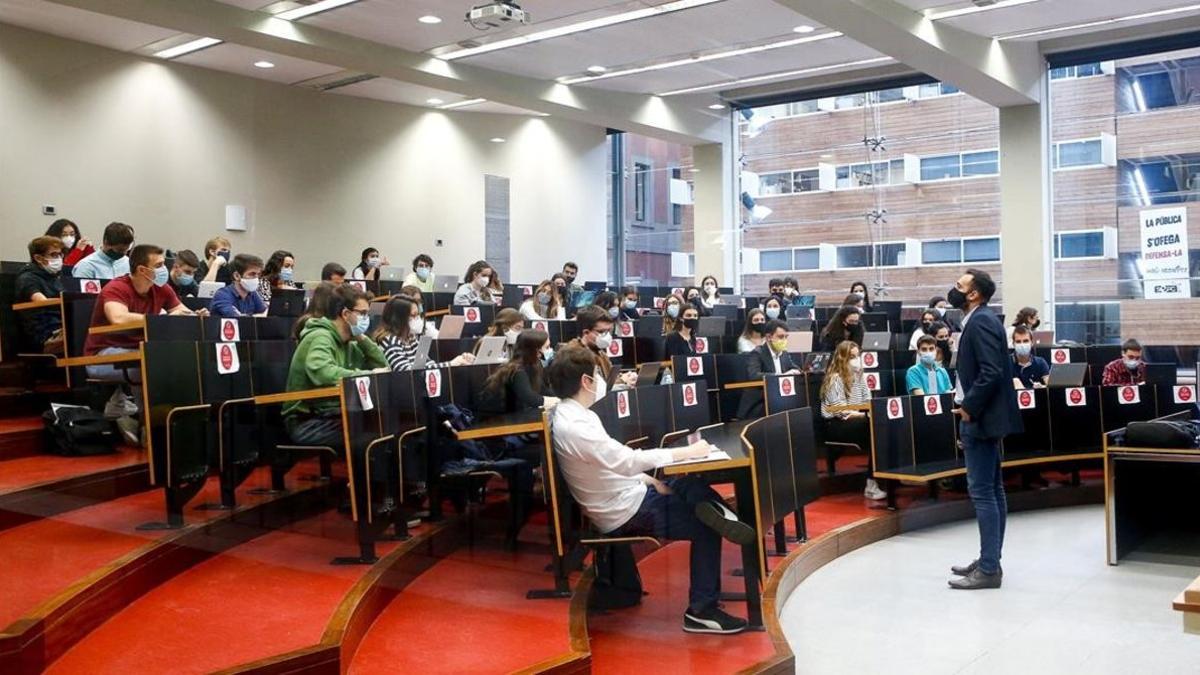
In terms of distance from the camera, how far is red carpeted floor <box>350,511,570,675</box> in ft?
10.7

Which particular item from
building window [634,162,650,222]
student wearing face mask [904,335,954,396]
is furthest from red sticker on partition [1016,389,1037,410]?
building window [634,162,650,222]

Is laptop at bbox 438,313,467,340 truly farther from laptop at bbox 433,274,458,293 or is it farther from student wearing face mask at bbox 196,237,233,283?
laptop at bbox 433,274,458,293

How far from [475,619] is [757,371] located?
447 cm

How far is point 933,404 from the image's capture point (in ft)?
22.8

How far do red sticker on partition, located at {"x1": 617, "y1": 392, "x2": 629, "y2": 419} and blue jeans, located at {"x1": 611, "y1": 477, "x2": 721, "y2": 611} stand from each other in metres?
0.70

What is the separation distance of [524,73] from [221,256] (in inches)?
198

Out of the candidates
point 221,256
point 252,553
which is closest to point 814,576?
point 252,553

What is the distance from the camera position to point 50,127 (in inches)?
129

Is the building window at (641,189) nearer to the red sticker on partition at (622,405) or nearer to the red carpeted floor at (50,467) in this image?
the red sticker on partition at (622,405)

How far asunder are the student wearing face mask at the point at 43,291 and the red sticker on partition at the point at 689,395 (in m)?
2.97

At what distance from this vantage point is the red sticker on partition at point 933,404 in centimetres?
692

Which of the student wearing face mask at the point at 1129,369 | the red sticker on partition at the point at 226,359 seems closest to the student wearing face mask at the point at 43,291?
the red sticker on partition at the point at 226,359

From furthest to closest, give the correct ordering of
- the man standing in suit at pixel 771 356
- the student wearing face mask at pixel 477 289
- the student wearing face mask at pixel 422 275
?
the student wearing face mask at pixel 422 275, the student wearing face mask at pixel 477 289, the man standing in suit at pixel 771 356

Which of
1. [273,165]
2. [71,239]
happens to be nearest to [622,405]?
[71,239]
